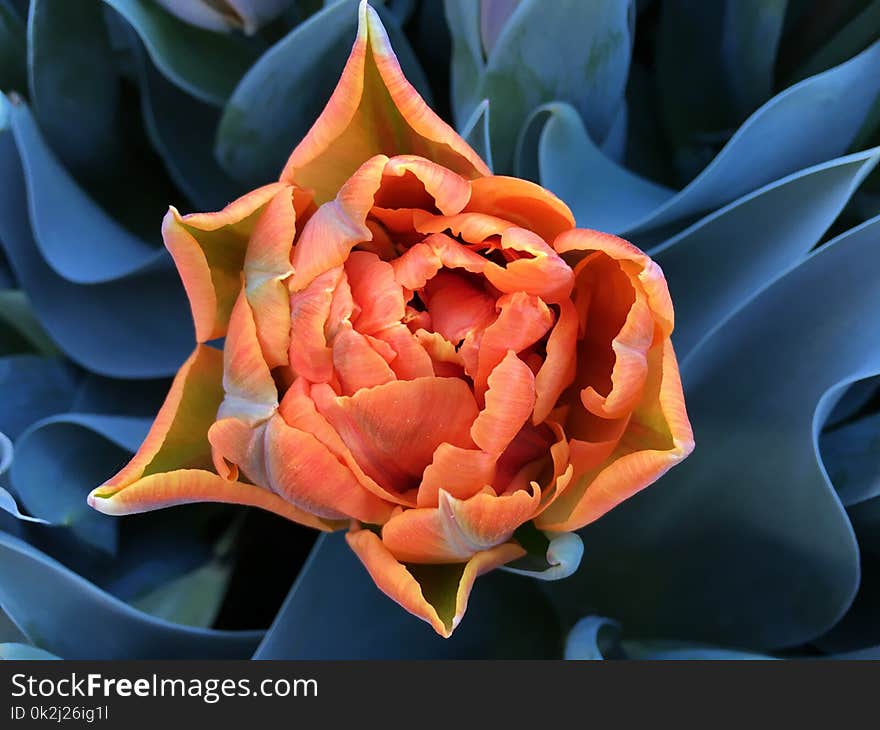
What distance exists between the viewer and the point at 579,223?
1.82 feet

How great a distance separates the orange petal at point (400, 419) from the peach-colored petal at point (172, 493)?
48 mm

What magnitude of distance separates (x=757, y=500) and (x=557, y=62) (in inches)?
10.1

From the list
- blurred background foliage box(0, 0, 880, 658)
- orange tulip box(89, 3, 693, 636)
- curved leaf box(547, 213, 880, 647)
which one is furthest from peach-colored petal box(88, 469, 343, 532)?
curved leaf box(547, 213, 880, 647)

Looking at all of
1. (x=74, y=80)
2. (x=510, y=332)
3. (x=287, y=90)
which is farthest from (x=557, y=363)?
(x=74, y=80)

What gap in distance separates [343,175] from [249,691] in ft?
0.81

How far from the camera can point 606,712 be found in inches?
18.8

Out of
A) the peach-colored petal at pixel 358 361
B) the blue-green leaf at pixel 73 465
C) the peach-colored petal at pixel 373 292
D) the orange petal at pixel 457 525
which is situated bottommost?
the blue-green leaf at pixel 73 465

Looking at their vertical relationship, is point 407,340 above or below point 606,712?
above

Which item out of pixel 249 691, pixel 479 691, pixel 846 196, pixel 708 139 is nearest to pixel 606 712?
pixel 479 691

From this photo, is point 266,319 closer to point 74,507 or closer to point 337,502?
point 337,502

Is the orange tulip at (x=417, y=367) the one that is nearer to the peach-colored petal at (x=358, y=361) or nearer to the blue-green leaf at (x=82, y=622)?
the peach-colored petal at (x=358, y=361)

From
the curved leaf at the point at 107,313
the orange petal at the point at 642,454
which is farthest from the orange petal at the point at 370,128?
the curved leaf at the point at 107,313

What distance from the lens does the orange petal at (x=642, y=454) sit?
1.21 ft

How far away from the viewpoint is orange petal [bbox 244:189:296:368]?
0.39 metres
